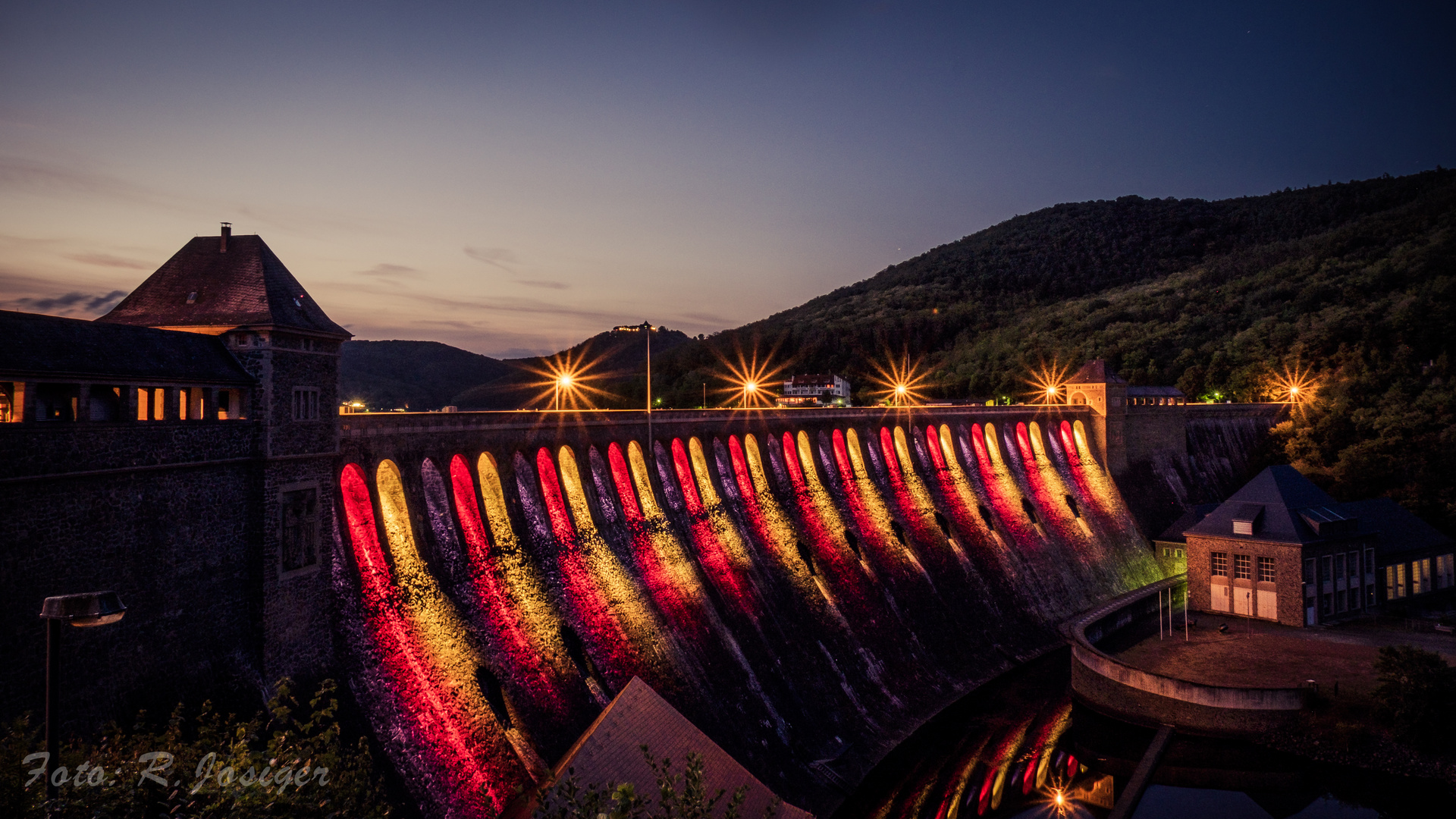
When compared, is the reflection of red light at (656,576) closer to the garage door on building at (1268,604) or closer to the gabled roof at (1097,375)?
the garage door on building at (1268,604)

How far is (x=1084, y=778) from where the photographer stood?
106ft

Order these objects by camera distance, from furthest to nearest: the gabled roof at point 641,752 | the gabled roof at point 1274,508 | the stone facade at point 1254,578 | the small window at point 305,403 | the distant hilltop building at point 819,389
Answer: the distant hilltop building at point 819,389 → the gabled roof at point 1274,508 → the stone facade at point 1254,578 → the small window at point 305,403 → the gabled roof at point 641,752

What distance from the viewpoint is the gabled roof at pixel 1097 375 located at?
66.2 metres

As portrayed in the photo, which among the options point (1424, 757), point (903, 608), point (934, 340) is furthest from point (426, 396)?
point (1424, 757)

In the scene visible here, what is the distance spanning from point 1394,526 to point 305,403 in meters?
59.7

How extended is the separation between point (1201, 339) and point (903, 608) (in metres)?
87.5

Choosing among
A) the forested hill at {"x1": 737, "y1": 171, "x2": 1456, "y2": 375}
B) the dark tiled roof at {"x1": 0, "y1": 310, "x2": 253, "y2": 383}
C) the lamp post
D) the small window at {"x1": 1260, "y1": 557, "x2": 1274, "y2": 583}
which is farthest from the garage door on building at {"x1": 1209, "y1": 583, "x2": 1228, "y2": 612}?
the forested hill at {"x1": 737, "y1": 171, "x2": 1456, "y2": 375}

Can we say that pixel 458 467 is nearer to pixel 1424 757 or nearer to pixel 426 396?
pixel 1424 757

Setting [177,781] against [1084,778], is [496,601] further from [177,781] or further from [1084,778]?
[1084,778]

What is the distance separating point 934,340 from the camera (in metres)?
145

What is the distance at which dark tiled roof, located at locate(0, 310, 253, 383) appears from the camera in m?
15.7

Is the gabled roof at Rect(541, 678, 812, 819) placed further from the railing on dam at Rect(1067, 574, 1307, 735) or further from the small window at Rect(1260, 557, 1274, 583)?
the small window at Rect(1260, 557, 1274, 583)

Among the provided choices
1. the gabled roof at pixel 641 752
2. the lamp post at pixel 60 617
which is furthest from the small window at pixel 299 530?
the lamp post at pixel 60 617

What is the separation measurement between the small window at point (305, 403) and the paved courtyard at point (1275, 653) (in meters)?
36.3
